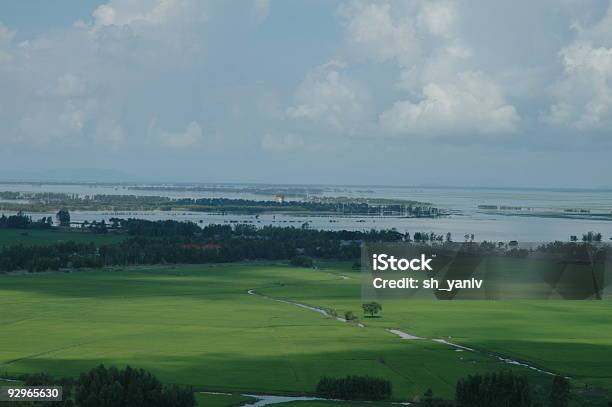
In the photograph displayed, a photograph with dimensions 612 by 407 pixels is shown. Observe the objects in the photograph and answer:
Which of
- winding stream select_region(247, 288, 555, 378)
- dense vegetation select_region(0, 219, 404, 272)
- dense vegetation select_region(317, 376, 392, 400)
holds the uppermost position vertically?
dense vegetation select_region(0, 219, 404, 272)

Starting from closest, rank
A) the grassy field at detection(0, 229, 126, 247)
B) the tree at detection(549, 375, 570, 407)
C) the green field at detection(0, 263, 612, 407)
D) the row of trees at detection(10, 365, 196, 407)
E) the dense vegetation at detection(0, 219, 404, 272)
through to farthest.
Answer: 1. the row of trees at detection(10, 365, 196, 407)
2. the tree at detection(549, 375, 570, 407)
3. the green field at detection(0, 263, 612, 407)
4. the dense vegetation at detection(0, 219, 404, 272)
5. the grassy field at detection(0, 229, 126, 247)

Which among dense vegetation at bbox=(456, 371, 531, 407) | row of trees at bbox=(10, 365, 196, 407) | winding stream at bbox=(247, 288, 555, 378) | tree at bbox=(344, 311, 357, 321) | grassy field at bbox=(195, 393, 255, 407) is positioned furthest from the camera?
tree at bbox=(344, 311, 357, 321)

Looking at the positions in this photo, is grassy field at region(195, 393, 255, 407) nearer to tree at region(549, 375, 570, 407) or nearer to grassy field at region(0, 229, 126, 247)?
tree at region(549, 375, 570, 407)

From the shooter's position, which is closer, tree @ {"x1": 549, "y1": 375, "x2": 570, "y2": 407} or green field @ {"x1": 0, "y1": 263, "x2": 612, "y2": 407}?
tree @ {"x1": 549, "y1": 375, "x2": 570, "y2": 407}

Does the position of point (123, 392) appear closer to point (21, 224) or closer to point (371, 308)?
point (371, 308)

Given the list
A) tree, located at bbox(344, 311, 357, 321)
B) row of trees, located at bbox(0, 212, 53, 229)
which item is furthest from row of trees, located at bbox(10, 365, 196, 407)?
row of trees, located at bbox(0, 212, 53, 229)

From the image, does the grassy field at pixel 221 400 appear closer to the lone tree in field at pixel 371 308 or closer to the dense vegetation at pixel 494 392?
the dense vegetation at pixel 494 392
